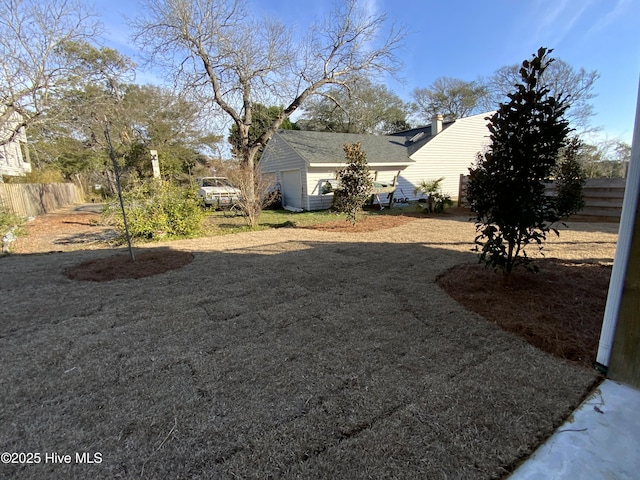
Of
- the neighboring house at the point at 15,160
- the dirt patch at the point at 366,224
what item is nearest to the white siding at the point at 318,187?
the dirt patch at the point at 366,224

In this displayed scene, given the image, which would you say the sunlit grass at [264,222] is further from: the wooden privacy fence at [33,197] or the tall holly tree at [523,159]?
the tall holly tree at [523,159]

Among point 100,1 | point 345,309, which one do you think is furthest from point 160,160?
point 345,309

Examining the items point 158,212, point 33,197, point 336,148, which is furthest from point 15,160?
point 336,148

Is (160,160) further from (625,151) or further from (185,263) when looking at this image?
(625,151)

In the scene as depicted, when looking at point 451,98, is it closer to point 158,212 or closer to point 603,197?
point 603,197

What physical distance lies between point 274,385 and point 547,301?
3321mm

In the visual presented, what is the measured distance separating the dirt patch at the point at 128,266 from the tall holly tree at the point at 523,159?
16.6 ft

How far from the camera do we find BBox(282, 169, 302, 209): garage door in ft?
47.0

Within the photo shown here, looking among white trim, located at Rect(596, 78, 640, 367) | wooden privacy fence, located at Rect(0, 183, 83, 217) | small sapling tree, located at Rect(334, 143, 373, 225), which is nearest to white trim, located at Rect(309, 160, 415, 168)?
small sapling tree, located at Rect(334, 143, 373, 225)

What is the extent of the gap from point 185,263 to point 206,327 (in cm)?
278

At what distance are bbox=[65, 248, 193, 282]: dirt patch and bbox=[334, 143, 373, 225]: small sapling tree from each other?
5.01 m

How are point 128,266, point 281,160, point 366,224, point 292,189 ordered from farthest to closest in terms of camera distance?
point 281,160 < point 292,189 < point 366,224 < point 128,266

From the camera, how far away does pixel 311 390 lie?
2125 millimetres

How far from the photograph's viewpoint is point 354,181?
9.22 m
